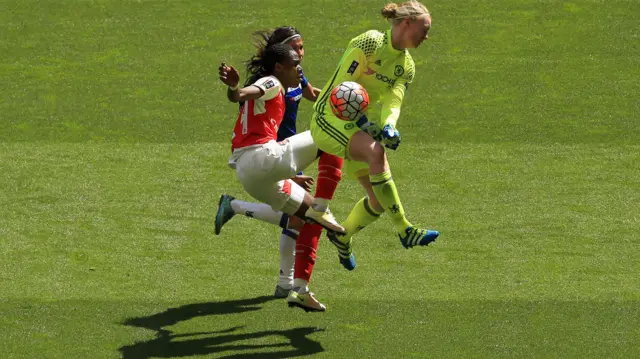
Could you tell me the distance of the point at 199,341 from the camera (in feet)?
31.4

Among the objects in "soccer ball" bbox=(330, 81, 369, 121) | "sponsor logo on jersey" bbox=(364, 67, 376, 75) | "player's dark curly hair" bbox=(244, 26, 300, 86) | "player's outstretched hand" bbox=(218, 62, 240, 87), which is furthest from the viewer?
"player's dark curly hair" bbox=(244, 26, 300, 86)

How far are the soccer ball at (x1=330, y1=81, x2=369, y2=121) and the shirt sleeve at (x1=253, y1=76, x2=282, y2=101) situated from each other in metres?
0.45

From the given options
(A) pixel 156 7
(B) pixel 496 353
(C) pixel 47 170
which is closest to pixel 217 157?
(C) pixel 47 170

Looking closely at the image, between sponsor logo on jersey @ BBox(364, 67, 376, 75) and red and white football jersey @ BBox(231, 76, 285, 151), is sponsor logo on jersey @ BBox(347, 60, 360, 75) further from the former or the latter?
red and white football jersey @ BBox(231, 76, 285, 151)

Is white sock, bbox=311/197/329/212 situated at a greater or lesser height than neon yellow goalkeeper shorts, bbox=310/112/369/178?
lesser

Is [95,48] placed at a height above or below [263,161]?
below

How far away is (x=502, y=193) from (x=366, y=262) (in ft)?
8.13

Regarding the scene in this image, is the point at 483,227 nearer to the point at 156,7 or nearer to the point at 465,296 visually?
the point at 465,296

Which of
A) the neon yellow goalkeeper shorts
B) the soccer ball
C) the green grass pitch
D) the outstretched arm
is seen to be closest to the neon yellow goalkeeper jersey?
the neon yellow goalkeeper shorts

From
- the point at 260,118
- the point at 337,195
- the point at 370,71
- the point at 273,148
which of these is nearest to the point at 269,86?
the point at 260,118

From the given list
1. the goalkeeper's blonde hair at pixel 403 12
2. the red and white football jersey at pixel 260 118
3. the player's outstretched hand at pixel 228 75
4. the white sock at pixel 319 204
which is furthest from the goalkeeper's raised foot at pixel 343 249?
the goalkeeper's blonde hair at pixel 403 12

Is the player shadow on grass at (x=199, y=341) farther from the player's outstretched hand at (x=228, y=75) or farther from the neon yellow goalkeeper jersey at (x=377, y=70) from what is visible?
the player's outstretched hand at (x=228, y=75)

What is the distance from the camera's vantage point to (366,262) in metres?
11.5

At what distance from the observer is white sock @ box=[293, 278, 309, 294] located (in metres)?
9.89
